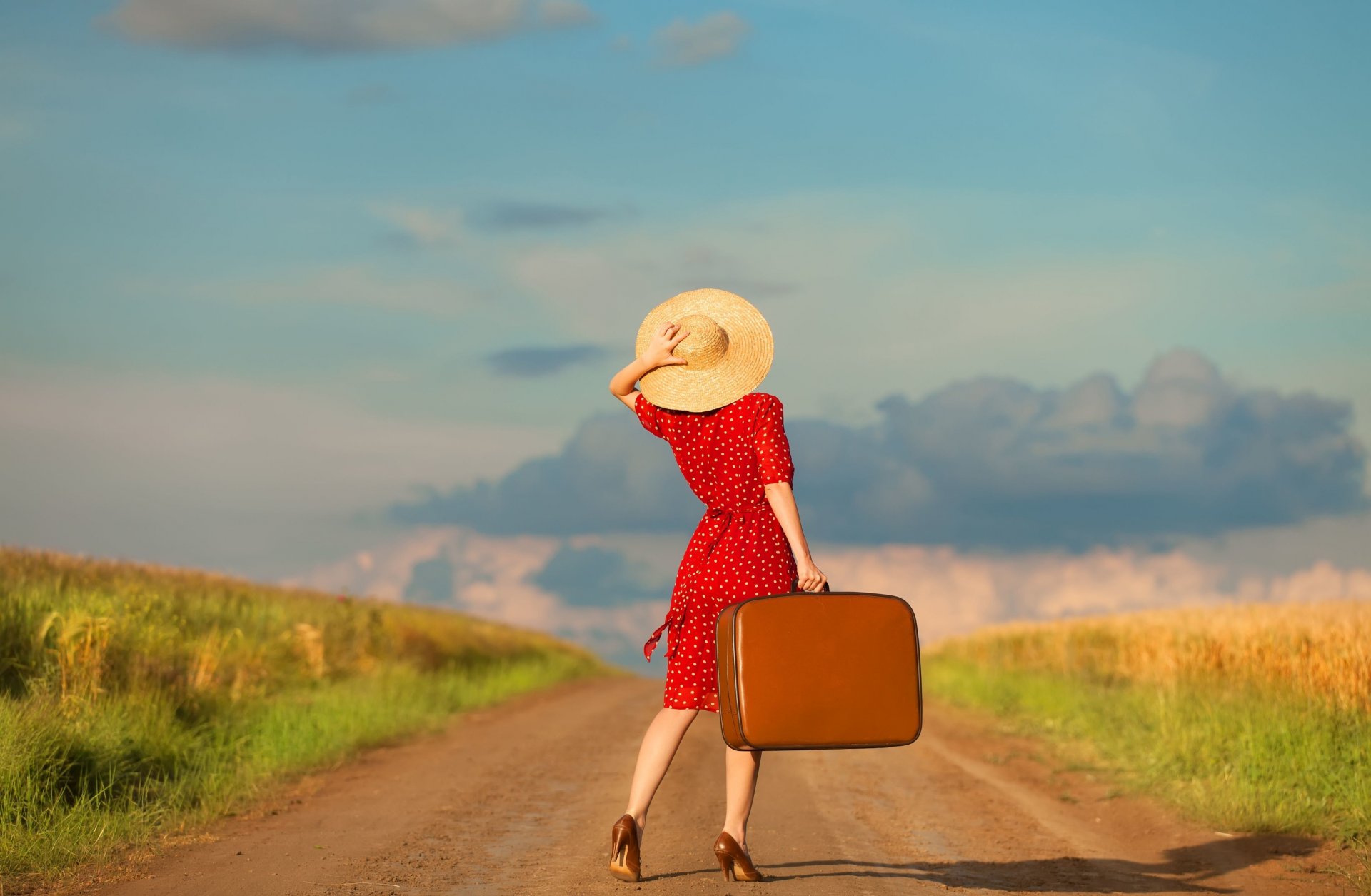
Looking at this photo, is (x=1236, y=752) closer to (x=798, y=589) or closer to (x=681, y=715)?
(x=798, y=589)

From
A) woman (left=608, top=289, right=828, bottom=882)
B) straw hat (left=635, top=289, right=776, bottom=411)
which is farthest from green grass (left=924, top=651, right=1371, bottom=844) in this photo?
straw hat (left=635, top=289, right=776, bottom=411)

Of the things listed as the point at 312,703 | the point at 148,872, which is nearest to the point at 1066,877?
the point at 148,872

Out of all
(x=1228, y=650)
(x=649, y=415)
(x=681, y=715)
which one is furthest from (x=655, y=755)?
(x=1228, y=650)

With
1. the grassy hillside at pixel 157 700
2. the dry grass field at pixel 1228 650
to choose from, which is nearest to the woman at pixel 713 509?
the grassy hillside at pixel 157 700

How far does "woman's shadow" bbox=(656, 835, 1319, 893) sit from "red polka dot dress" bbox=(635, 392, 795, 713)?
3.61 ft

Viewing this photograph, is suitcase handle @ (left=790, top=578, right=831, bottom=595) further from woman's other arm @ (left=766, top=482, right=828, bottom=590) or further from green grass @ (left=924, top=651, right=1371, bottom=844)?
green grass @ (left=924, top=651, right=1371, bottom=844)

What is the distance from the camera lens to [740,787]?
560 cm

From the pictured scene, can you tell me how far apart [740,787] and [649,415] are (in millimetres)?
1703

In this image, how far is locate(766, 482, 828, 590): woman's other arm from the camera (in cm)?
538

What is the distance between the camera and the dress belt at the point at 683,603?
571cm

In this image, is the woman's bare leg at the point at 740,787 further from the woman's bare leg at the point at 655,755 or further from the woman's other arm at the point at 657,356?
the woman's other arm at the point at 657,356

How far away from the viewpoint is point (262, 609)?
63.1 ft

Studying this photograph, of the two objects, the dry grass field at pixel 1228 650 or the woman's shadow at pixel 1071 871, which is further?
the dry grass field at pixel 1228 650

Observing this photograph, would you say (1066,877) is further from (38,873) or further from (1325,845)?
(38,873)
